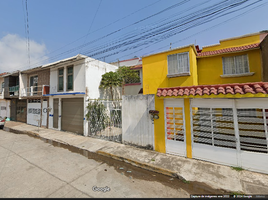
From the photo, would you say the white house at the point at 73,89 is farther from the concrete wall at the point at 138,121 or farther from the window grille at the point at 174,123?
the window grille at the point at 174,123

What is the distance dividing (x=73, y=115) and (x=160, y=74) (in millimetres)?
7679

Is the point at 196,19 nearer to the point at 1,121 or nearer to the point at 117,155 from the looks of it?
the point at 117,155

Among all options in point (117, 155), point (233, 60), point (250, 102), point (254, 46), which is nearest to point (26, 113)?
point (117, 155)

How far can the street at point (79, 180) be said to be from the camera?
124 inches

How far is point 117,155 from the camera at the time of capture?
5359mm

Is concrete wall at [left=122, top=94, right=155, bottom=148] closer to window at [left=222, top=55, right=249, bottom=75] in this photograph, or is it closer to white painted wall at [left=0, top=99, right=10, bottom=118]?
window at [left=222, top=55, right=249, bottom=75]

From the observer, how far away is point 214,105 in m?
4.56

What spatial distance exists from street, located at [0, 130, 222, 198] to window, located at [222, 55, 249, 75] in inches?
278

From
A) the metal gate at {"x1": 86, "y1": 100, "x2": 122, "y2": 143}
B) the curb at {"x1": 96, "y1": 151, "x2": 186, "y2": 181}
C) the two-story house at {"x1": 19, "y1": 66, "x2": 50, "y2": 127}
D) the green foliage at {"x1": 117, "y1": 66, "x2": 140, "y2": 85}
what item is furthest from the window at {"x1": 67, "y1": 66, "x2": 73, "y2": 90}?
the curb at {"x1": 96, "y1": 151, "x2": 186, "y2": 181}

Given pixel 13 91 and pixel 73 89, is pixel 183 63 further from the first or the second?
pixel 13 91

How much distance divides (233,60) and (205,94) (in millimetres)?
5071

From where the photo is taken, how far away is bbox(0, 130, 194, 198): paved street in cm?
314

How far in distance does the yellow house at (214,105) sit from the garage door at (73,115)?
5.61 meters

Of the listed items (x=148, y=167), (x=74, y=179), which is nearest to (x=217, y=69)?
(x=148, y=167)
